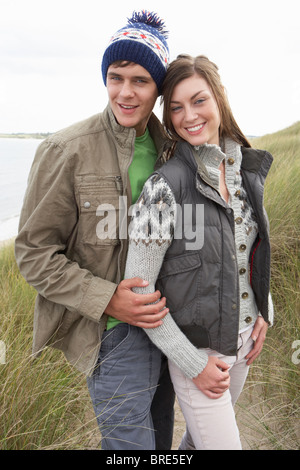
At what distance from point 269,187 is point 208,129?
282 cm

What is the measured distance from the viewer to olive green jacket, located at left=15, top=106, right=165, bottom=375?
1.49 meters

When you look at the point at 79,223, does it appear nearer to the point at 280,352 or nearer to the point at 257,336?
the point at 257,336

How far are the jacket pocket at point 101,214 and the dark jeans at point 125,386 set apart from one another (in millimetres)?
373

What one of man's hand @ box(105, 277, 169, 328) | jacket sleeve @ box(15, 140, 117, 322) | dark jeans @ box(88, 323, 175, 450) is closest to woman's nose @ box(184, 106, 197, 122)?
jacket sleeve @ box(15, 140, 117, 322)

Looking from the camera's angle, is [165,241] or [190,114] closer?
[165,241]

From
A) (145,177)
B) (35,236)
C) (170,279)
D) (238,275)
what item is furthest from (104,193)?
(238,275)

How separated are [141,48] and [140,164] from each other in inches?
18.2

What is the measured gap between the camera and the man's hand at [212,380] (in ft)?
4.78

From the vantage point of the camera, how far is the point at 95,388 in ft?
5.29

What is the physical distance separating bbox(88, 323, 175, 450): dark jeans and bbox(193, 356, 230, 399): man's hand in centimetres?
22

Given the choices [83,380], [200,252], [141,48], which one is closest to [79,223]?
[200,252]

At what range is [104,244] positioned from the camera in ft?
5.06

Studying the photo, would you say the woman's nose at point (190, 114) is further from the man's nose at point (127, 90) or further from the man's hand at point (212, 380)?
the man's hand at point (212, 380)

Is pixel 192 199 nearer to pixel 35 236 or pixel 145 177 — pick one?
pixel 145 177
